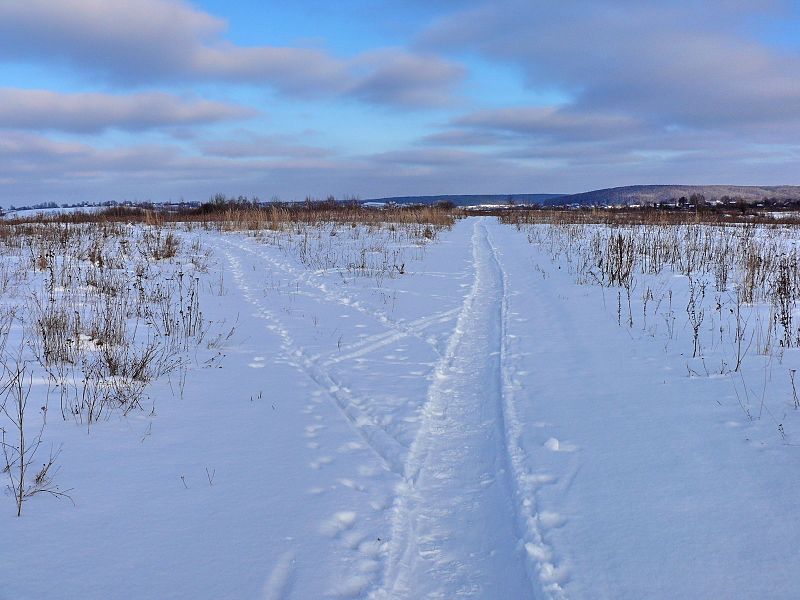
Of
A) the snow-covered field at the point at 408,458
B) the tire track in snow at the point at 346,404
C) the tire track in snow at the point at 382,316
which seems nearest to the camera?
the snow-covered field at the point at 408,458

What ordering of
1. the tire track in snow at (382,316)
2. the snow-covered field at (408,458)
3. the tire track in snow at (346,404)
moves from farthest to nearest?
the tire track in snow at (382,316)
the tire track in snow at (346,404)
the snow-covered field at (408,458)

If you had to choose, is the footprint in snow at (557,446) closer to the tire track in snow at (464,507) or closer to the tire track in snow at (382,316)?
the tire track in snow at (464,507)

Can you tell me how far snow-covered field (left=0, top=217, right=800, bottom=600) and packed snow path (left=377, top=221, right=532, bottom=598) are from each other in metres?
0.01

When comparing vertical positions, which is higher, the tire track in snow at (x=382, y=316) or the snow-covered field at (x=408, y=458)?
the tire track in snow at (x=382, y=316)

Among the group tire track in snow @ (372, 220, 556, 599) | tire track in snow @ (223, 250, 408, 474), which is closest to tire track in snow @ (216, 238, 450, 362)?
tire track in snow @ (223, 250, 408, 474)

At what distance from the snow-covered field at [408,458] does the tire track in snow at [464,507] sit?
14 millimetres

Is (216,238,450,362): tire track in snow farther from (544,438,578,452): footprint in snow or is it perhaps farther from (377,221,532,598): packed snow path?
(544,438,578,452): footprint in snow

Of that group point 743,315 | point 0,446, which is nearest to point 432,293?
point 743,315

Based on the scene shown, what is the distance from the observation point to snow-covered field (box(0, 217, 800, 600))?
2.32 metres

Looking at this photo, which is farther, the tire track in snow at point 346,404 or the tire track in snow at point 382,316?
the tire track in snow at point 382,316

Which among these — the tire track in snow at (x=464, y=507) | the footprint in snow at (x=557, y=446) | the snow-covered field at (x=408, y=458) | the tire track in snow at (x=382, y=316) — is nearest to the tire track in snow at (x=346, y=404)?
the snow-covered field at (x=408, y=458)

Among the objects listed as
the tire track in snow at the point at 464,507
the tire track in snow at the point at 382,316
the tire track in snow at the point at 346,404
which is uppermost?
the tire track in snow at the point at 382,316

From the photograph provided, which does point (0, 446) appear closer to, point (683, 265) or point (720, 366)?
point (720, 366)

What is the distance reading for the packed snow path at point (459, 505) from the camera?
233 cm
